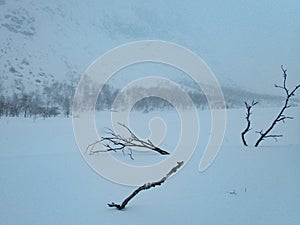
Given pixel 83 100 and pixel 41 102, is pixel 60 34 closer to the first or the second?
pixel 41 102

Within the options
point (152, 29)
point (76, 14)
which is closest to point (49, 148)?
point (152, 29)

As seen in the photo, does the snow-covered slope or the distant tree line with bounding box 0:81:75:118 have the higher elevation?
the snow-covered slope

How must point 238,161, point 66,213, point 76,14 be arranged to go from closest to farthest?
point 66,213, point 238,161, point 76,14

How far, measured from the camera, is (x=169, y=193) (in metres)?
2.06

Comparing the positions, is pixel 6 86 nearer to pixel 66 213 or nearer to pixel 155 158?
pixel 155 158

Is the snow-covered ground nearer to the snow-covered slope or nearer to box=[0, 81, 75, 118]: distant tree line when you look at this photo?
box=[0, 81, 75, 118]: distant tree line

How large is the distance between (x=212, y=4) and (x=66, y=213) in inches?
325

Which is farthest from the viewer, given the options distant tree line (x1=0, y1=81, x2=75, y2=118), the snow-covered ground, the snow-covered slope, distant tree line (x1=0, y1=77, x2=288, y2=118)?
the snow-covered slope

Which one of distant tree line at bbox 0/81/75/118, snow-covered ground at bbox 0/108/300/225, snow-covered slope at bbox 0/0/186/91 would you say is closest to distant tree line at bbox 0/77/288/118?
distant tree line at bbox 0/81/75/118

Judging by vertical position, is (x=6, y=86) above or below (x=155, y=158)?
above

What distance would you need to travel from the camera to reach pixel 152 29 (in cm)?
921

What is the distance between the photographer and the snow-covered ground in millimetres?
1771

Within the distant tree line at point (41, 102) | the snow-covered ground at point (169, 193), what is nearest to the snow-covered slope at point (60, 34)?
the distant tree line at point (41, 102)

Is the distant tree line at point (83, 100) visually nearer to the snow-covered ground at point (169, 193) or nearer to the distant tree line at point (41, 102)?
the distant tree line at point (41, 102)
